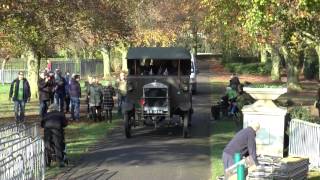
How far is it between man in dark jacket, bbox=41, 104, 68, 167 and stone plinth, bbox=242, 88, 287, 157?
174 inches

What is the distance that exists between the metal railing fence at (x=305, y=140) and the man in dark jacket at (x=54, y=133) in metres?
5.21

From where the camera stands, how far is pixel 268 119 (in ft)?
49.4

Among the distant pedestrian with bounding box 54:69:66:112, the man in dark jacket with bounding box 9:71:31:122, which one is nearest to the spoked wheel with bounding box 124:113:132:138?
the man in dark jacket with bounding box 9:71:31:122

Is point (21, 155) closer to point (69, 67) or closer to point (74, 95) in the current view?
point (74, 95)

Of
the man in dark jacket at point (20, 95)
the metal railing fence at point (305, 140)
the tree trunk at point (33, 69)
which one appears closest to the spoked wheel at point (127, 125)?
the man in dark jacket at point (20, 95)

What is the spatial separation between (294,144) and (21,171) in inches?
262

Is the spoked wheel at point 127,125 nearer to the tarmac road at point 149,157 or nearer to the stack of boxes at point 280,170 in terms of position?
the tarmac road at point 149,157

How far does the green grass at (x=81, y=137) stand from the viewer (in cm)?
1487

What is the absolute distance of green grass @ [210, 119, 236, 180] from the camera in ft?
46.1

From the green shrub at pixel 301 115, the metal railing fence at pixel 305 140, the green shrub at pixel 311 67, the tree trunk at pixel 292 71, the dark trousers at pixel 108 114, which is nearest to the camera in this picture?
the metal railing fence at pixel 305 140

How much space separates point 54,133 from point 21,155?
3.25 m

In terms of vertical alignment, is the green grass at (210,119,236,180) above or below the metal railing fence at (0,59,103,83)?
below

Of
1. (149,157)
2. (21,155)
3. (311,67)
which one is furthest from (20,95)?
(311,67)

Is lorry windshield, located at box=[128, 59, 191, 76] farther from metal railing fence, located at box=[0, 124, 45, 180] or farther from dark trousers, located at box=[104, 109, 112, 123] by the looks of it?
metal railing fence, located at box=[0, 124, 45, 180]
